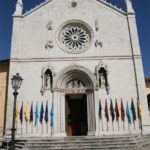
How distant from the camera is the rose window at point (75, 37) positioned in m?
19.2

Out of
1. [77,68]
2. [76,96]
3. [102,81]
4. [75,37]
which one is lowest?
[76,96]

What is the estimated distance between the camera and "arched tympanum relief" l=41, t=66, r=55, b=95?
59.0ft

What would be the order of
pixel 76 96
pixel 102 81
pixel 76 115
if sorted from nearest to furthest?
pixel 102 81 → pixel 76 115 → pixel 76 96

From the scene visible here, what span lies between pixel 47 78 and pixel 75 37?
4.29m

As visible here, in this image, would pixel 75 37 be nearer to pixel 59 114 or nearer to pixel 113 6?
pixel 113 6

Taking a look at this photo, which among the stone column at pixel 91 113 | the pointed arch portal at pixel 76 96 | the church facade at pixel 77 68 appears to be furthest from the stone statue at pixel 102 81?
the stone column at pixel 91 113

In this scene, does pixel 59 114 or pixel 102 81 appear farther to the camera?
pixel 102 81

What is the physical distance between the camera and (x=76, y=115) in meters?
18.6

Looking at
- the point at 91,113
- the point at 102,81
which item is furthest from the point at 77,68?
the point at 91,113

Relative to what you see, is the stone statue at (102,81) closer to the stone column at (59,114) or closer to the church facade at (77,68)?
the church facade at (77,68)

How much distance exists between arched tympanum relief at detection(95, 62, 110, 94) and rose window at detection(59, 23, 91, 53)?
2.09 m

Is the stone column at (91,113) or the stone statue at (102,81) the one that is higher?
the stone statue at (102,81)

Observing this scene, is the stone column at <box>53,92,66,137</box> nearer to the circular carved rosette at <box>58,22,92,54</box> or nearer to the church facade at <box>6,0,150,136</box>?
the church facade at <box>6,0,150,136</box>

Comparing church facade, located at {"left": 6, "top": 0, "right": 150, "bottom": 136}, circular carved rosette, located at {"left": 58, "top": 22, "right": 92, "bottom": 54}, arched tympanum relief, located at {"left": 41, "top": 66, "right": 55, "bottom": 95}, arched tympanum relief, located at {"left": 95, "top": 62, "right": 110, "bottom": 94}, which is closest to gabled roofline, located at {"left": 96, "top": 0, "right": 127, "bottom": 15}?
church facade, located at {"left": 6, "top": 0, "right": 150, "bottom": 136}
